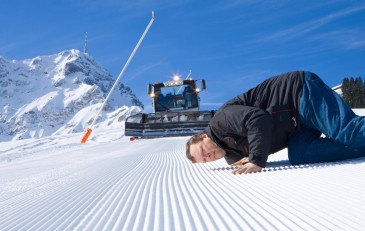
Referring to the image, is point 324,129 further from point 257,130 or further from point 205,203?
point 205,203

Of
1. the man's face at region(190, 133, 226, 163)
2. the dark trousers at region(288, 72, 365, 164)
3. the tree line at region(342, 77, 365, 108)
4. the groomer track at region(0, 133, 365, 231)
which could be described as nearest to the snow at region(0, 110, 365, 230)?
the groomer track at region(0, 133, 365, 231)

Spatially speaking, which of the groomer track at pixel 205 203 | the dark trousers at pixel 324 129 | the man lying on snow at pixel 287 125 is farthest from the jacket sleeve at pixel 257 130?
the dark trousers at pixel 324 129

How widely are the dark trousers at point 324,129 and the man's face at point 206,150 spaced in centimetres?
56

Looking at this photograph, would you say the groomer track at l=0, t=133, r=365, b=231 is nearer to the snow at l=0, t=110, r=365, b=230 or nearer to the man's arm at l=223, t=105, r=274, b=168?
the snow at l=0, t=110, r=365, b=230

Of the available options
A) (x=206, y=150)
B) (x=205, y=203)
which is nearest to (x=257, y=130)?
(x=206, y=150)

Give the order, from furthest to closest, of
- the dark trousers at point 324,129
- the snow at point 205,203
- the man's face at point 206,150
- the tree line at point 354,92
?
the tree line at point 354,92, the man's face at point 206,150, the dark trousers at point 324,129, the snow at point 205,203

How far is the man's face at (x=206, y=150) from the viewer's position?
10.5 ft

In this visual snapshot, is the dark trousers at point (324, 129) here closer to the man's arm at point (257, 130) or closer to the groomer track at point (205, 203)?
the groomer track at point (205, 203)

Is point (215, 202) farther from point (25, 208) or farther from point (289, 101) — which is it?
point (289, 101)

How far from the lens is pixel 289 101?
9.78ft

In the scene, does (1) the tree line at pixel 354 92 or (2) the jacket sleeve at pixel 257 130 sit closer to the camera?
(2) the jacket sleeve at pixel 257 130

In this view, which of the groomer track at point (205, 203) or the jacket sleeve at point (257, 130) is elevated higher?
the jacket sleeve at point (257, 130)

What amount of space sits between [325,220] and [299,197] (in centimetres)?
40

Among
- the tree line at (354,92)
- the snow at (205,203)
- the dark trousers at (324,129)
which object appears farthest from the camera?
the tree line at (354,92)
